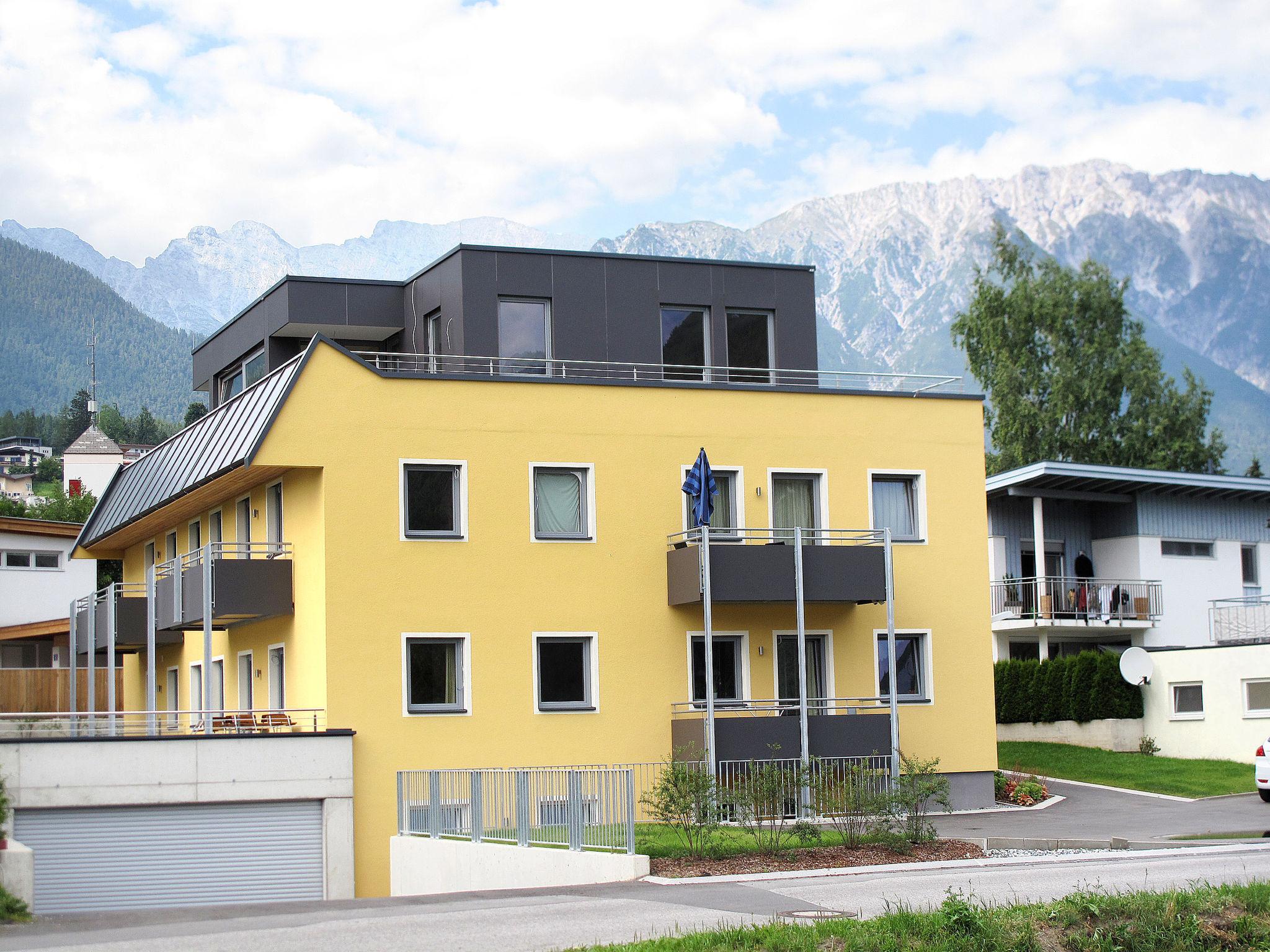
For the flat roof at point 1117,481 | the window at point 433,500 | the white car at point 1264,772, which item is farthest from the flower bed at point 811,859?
the flat roof at point 1117,481

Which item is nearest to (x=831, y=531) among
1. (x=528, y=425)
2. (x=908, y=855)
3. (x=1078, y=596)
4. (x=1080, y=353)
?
(x=528, y=425)

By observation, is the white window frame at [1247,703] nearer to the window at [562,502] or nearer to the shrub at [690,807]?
the window at [562,502]

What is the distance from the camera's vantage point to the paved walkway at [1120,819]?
2462cm

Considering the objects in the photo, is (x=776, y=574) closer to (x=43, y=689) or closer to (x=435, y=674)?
(x=435, y=674)

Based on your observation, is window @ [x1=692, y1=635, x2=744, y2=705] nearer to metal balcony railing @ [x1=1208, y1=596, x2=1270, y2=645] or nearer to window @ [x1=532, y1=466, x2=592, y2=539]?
window @ [x1=532, y1=466, x2=592, y2=539]

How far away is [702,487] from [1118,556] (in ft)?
65.3

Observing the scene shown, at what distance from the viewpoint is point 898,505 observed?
30828mm

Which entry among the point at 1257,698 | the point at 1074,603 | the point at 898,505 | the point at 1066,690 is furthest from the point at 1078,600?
the point at 898,505

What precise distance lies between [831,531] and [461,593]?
704 cm

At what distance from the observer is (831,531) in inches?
1153

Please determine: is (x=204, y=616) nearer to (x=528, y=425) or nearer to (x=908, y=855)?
(x=528, y=425)

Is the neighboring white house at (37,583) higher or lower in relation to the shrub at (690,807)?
higher

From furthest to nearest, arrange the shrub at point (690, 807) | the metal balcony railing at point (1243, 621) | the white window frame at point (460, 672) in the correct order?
the metal balcony railing at point (1243, 621), the white window frame at point (460, 672), the shrub at point (690, 807)

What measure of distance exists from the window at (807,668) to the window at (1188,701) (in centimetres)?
1142
